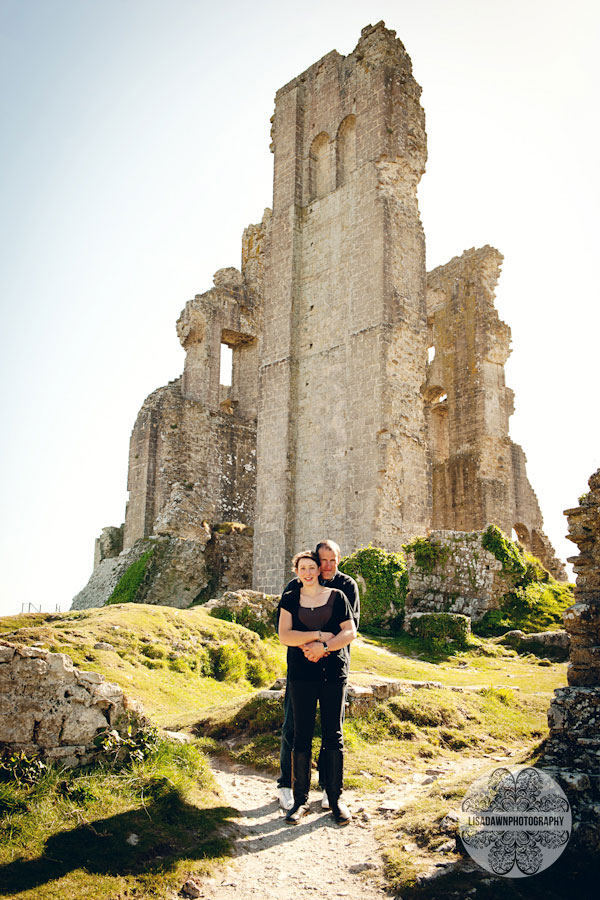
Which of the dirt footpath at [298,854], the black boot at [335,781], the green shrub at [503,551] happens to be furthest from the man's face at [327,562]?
the green shrub at [503,551]

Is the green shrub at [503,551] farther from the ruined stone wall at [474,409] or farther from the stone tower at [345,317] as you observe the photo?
the ruined stone wall at [474,409]

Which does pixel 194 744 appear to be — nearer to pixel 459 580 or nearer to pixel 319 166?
pixel 459 580

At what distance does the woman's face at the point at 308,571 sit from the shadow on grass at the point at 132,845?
151cm

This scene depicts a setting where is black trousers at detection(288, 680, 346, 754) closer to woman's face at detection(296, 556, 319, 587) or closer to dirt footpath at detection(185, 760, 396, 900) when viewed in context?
dirt footpath at detection(185, 760, 396, 900)

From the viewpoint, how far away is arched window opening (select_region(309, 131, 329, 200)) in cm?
2041

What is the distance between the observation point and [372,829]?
15.1 feet

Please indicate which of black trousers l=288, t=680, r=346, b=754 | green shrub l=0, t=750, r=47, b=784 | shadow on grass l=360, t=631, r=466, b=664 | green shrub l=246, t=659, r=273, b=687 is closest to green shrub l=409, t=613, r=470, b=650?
shadow on grass l=360, t=631, r=466, b=664

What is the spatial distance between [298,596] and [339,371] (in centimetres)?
1361

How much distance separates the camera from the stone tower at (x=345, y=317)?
17172 mm

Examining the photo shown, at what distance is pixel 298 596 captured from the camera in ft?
16.7

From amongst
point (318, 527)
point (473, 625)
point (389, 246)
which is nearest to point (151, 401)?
point (318, 527)

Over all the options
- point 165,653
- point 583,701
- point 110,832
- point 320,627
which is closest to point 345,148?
point 165,653

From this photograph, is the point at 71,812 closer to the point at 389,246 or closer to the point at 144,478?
the point at 389,246

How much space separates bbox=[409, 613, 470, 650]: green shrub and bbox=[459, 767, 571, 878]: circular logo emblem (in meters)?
8.15
